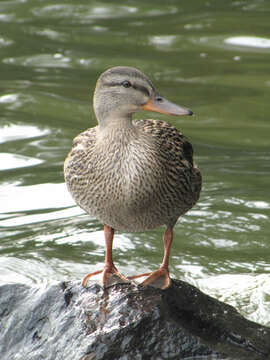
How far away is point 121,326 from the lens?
4.73m

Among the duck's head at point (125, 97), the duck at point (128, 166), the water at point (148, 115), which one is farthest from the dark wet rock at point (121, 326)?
the duck's head at point (125, 97)

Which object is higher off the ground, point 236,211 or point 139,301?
point 139,301

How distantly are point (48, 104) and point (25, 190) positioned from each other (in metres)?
2.59

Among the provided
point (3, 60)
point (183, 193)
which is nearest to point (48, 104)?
point (3, 60)

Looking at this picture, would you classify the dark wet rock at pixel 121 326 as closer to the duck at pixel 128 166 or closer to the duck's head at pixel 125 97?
the duck at pixel 128 166

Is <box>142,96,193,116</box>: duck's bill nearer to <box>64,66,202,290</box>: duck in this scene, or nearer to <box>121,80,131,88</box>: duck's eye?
<box>64,66,202,290</box>: duck

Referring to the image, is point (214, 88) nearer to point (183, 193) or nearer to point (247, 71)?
point (247, 71)

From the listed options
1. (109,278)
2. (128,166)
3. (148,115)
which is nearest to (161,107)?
(128,166)

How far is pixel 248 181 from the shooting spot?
343 inches

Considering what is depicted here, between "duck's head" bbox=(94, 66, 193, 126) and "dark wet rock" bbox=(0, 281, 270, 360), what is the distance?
3.47 feet

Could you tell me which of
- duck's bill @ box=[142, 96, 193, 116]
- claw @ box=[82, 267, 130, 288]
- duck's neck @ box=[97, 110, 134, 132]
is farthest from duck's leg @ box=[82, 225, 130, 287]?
duck's bill @ box=[142, 96, 193, 116]

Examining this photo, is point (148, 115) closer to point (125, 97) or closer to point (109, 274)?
point (109, 274)

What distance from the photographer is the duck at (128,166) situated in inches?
200

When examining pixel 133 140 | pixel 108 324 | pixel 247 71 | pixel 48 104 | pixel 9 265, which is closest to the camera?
pixel 108 324
